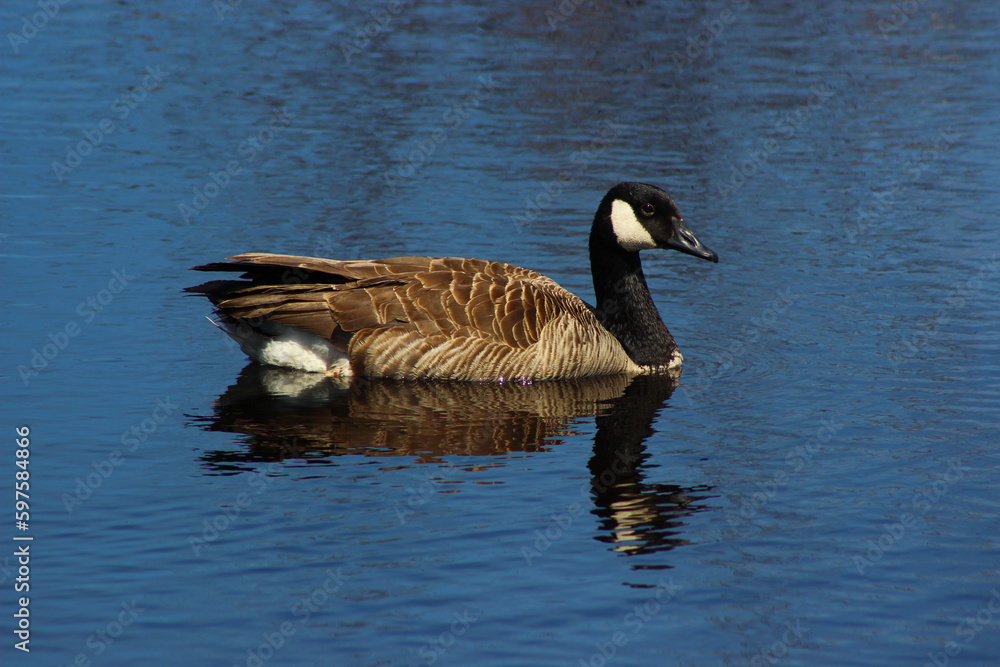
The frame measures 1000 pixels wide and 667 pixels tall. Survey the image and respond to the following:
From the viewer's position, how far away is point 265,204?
54.2 feet

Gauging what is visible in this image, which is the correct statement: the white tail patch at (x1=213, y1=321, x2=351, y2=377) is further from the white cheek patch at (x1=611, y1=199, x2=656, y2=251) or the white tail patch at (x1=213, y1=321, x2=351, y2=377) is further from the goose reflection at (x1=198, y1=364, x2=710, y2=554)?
the white cheek patch at (x1=611, y1=199, x2=656, y2=251)

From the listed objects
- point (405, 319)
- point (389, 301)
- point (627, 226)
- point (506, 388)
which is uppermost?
point (627, 226)

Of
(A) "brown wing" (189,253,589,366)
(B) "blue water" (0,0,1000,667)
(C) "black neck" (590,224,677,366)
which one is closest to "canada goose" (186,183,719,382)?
(A) "brown wing" (189,253,589,366)

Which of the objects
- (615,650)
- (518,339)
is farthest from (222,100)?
(615,650)

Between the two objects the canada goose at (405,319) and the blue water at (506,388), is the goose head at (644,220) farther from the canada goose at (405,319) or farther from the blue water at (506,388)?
the blue water at (506,388)

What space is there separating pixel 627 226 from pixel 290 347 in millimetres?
3542

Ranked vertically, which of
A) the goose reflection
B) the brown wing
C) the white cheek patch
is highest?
the white cheek patch

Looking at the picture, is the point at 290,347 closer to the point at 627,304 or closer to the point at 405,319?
the point at 405,319

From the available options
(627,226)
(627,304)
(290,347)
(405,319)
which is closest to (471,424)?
(405,319)

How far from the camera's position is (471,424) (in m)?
10.6

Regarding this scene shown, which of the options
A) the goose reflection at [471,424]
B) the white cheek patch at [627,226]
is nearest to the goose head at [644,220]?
the white cheek patch at [627,226]

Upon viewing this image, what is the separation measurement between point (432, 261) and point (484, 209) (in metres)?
4.69

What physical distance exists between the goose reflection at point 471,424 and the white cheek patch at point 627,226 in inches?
54.5

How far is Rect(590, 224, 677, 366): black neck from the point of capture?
1232cm
